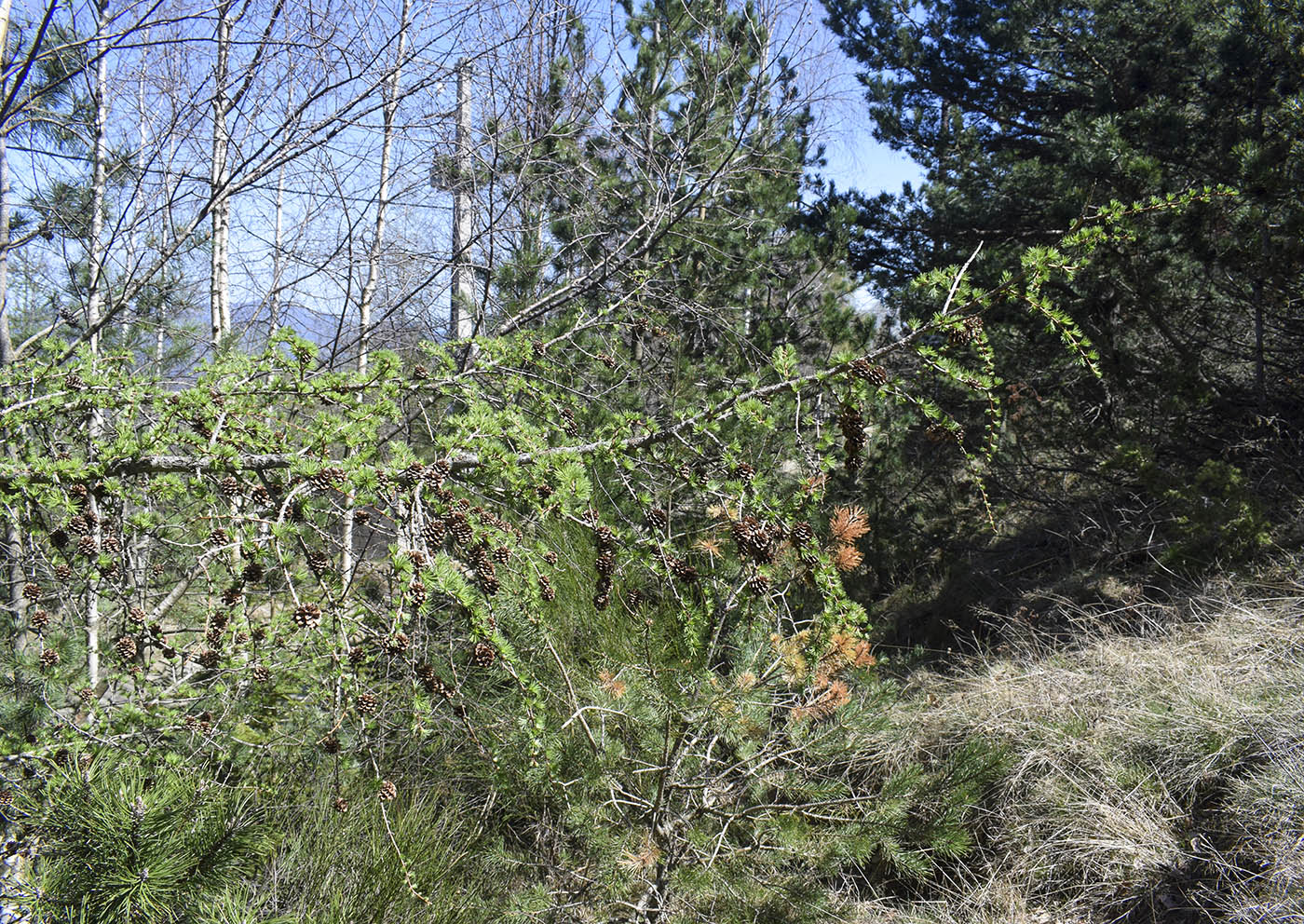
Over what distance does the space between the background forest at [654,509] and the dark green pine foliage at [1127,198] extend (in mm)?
41

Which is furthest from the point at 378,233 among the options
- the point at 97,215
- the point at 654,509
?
the point at 654,509

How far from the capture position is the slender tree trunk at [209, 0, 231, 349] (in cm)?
305

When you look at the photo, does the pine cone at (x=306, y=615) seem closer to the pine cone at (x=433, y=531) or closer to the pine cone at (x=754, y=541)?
the pine cone at (x=433, y=531)

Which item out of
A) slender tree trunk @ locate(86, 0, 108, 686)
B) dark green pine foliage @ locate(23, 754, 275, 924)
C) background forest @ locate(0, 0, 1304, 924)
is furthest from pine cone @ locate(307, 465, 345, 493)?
slender tree trunk @ locate(86, 0, 108, 686)

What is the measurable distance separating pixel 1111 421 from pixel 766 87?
3542 millimetres

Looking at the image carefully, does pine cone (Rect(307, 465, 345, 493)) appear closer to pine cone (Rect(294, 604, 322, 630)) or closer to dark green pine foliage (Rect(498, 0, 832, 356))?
pine cone (Rect(294, 604, 322, 630))

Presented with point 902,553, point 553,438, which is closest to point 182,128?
point 553,438

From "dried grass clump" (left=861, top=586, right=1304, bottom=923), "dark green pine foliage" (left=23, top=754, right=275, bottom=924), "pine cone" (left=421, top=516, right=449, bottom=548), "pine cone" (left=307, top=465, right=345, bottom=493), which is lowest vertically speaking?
"dried grass clump" (left=861, top=586, right=1304, bottom=923)

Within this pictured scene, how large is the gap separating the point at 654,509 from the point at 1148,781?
8.72 ft

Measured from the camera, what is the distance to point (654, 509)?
2174 mm

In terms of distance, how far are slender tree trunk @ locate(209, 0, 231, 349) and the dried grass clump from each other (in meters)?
3.95

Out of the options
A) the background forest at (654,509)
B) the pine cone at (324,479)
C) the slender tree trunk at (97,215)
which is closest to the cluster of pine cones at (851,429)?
the background forest at (654,509)

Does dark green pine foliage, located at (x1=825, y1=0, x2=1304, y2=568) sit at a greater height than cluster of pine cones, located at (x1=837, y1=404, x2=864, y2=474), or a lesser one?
greater

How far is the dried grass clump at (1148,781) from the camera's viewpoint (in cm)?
296
